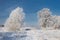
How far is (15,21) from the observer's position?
2.59m

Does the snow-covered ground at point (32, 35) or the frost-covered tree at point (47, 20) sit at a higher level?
the frost-covered tree at point (47, 20)

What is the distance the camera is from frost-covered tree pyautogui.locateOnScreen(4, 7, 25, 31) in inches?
101

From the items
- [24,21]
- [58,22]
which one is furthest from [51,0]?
[24,21]

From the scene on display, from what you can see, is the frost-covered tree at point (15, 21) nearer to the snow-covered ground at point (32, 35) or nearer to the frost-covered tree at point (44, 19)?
the snow-covered ground at point (32, 35)

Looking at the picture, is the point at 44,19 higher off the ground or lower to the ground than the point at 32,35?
higher

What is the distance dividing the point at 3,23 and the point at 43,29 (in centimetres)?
66

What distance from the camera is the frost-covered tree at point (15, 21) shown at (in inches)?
101

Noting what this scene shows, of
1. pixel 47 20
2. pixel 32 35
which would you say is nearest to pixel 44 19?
pixel 47 20

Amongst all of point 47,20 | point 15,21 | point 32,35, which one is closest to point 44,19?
point 47,20

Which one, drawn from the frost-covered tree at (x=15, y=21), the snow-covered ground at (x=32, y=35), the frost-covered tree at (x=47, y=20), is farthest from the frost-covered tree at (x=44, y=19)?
the frost-covered tree at (x=15, y=21)

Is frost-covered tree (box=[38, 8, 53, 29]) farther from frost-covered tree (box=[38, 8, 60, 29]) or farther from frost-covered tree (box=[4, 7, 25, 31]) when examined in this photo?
frost-covered tree (box=[4, 7, 25, 31])

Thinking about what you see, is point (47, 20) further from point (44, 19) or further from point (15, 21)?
point (15, 21)

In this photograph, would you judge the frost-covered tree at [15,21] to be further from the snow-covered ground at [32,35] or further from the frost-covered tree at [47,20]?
the frost-covered tree at [47,20]

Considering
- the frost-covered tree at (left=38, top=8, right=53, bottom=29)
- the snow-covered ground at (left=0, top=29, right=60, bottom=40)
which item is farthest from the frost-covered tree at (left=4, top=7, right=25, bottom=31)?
the frost-covered tree at (left=38, top=8, right=53, bottom=29)
